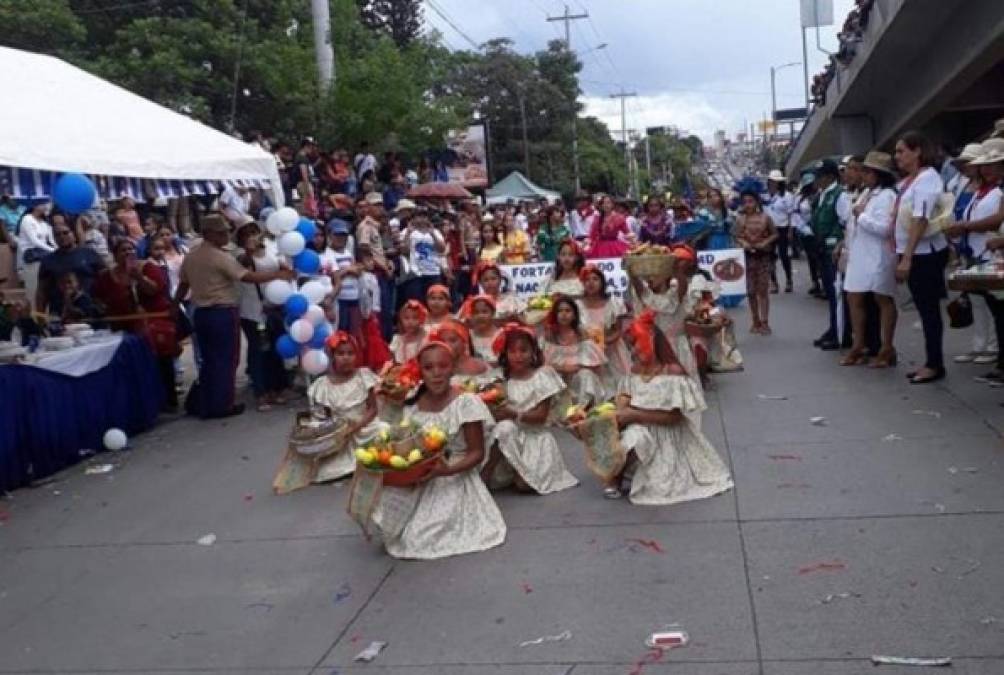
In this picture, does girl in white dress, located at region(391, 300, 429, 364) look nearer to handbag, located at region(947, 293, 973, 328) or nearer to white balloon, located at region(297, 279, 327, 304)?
white balloon, located at region(297, 279, 327, 304)

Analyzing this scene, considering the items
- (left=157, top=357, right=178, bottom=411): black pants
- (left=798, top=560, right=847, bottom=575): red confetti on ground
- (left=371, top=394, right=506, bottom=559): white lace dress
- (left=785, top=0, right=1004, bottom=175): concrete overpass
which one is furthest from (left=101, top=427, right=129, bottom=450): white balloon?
(left=785, top=0, right=1004, bottom=175): concrete overpass

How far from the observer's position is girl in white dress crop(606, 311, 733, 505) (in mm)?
6605

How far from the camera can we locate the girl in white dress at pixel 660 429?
21.7 feet

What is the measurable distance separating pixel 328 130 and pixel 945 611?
21548 millimetres

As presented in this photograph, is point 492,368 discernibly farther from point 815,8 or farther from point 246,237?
point 815,8

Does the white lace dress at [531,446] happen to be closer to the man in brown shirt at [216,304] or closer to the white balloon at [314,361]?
the white balloon at [314,361]

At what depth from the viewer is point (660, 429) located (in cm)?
669

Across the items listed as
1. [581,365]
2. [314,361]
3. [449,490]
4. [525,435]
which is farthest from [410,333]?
[449,490]

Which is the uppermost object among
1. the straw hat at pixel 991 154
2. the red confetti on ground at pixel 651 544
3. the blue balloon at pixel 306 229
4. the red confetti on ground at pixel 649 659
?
the straw hat at pixel 991 154

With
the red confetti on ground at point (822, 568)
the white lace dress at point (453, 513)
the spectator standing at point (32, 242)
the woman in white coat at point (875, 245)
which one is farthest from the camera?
the spectator standing at point (32, 242)

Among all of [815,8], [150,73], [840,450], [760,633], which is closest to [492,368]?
[840,450]

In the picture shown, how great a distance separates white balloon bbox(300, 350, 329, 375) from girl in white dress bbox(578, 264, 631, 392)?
2370mm

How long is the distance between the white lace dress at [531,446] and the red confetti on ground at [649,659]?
2.54 metres

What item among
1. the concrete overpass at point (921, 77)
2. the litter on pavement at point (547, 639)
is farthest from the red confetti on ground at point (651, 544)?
the concrete overpass at point (921, 77)
